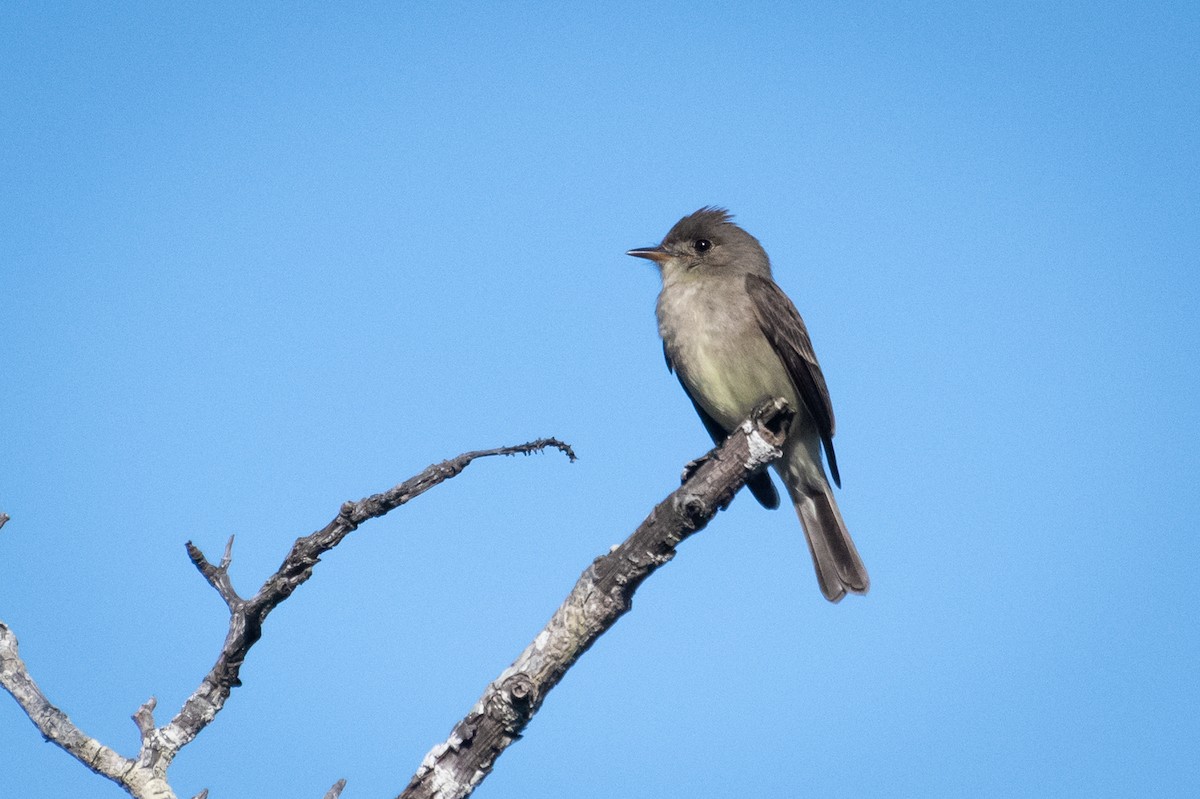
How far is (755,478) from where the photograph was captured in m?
8.28

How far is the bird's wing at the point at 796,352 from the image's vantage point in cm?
839

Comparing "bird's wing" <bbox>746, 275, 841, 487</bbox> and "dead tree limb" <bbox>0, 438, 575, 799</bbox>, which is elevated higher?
"bird's wing" <bbox>746, 275, 841, 487</bbox>

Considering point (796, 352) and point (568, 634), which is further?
point (796, 352)

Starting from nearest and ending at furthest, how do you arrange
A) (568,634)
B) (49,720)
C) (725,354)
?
1. (49,720)
2. (568,634)
3. (725,354)

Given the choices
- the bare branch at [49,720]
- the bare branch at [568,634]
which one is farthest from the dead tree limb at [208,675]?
the bare branch at [568,634]

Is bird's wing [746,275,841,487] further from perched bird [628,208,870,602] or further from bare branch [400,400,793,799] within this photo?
bare branch [400,400,793,799]

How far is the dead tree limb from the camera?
405cm

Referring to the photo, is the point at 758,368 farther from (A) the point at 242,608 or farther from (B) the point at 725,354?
(A) the point at 242,608

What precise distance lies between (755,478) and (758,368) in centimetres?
78

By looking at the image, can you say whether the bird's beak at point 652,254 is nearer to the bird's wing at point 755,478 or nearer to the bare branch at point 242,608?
the bird's wing at point 755,478

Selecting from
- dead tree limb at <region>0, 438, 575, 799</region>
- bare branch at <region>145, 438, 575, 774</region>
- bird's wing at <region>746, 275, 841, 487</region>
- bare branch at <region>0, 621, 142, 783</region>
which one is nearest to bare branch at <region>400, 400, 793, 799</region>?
dead tree limb at <region>0, 438, 575, 799</region>

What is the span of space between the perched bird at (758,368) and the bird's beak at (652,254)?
0.08 ft

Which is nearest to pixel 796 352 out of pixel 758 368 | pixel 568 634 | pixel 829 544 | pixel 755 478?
pixel 758 368

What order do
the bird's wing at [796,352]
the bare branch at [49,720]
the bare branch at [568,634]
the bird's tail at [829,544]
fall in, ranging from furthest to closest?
the bird's wing at [796,352]
the bird's tail at [829,544]
the bare branch at [568,634]
the bare branch at [49,720]
